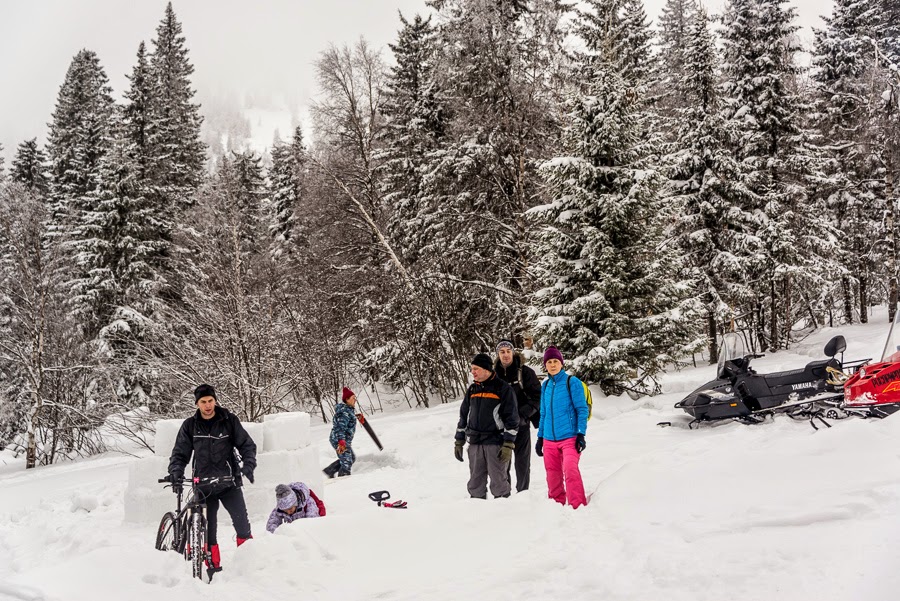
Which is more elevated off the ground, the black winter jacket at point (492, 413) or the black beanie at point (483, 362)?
the black beanie at point (483, 362)

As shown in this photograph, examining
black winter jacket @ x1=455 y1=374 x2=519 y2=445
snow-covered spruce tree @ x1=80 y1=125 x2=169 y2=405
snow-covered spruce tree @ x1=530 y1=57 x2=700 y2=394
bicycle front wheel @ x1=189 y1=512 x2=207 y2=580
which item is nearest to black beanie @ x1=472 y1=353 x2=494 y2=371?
black winter jacket @ x1=455 y1=374 x2=519 y2=445

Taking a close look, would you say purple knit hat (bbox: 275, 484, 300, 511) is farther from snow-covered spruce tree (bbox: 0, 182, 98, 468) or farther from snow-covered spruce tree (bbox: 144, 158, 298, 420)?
snow-covered spruce tree (bbox: 0, 182, 98, 468)

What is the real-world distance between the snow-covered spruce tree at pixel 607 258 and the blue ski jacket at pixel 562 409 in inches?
246

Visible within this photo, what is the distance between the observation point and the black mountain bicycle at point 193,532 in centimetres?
539

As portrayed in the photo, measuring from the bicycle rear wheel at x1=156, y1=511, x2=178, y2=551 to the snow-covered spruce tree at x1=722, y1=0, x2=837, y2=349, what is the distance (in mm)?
21113

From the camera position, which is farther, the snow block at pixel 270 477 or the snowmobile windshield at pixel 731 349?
the snowmobile windshield at pixel 731 349

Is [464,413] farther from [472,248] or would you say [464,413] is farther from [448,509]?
[472,248]

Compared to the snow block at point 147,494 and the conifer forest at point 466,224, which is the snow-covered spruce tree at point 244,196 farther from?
the snow block at point 147,494

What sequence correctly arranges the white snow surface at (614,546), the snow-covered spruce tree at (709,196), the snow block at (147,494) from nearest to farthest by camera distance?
the white snow surface at (614,546)
the snow block at (147,494)
the snow-covered spruce tree at (709,196)

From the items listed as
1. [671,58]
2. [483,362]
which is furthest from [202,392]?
[671,58]

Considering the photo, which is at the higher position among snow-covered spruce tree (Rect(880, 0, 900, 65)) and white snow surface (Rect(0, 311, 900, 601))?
snow-covered spruce tree (Rect(880, 0, 900, 65))

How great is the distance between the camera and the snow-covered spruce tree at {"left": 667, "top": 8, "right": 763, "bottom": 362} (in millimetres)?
21531

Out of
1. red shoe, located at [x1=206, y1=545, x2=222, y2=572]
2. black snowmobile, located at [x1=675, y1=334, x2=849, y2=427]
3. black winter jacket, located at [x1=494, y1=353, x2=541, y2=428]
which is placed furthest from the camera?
black snowmobile, located at [x1=675, y1=334, x2=849, y2=427]

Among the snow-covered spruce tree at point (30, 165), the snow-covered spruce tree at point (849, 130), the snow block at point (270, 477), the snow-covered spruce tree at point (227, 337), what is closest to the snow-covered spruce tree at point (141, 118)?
the snow-covered spruce tree at point (227, 337)
